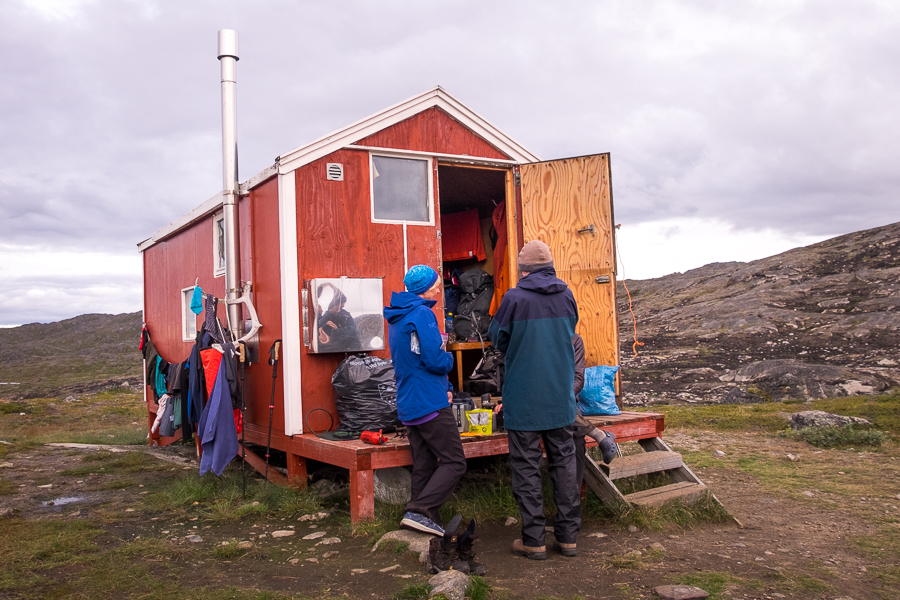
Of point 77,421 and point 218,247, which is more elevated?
point 218,247

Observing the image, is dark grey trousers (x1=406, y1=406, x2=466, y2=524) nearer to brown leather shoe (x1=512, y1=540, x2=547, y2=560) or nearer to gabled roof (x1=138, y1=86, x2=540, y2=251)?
brown leather shoe (x1=512, y1=540, x2=547, y2=560)

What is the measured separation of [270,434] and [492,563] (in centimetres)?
303

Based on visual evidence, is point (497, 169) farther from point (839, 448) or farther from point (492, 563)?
point (839, 448)

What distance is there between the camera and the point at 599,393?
23.5ft

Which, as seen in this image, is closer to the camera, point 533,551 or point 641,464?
point 533,551

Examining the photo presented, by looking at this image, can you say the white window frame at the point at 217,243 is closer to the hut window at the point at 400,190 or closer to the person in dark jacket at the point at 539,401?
the hut window at the point at 400,190

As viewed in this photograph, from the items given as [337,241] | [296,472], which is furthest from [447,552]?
[337,241]

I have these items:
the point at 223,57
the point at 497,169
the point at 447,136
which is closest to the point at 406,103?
the point at 447,136

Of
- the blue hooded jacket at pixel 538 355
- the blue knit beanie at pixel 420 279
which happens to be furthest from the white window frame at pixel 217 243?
the blue hooded jacket at pixel 538 355

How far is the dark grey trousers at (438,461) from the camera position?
5051 mm

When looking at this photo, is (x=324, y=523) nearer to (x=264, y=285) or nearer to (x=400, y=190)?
(x=264, y=285)

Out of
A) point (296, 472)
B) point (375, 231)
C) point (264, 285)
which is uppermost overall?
point (375, 231)

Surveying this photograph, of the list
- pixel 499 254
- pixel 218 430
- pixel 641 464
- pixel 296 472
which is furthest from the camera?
pixel 499 254

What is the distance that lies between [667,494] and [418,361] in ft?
8.14
